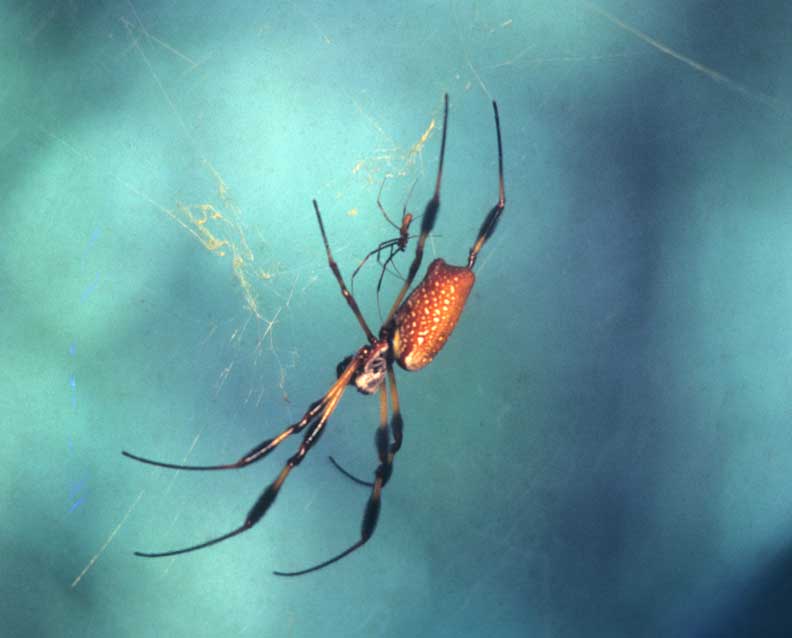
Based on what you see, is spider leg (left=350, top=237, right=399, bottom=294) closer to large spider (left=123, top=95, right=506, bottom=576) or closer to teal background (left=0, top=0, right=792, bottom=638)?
teal background (left=0, top=0, right=792, bottom=638)

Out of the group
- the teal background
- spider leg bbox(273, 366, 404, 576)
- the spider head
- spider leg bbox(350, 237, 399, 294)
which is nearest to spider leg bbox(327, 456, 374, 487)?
the teal background

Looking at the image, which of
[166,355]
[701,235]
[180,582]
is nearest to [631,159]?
[701,235]

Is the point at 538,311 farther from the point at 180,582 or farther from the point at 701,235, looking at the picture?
the point at 180,582

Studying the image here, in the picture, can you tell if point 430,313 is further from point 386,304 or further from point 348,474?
point 348,474

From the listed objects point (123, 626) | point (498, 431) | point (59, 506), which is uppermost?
point (498, 431)

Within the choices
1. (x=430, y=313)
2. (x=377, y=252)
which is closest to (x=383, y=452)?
(x=430, y=313)

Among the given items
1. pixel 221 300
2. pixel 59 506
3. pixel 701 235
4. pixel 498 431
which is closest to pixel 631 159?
pixel 701 235

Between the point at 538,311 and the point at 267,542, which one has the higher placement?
the point at 538,311
